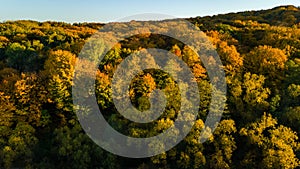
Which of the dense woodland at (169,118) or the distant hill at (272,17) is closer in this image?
the dense woodland at (169,118)

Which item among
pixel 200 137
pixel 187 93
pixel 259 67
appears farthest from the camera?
pixel 259 67

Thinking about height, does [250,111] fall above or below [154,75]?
below

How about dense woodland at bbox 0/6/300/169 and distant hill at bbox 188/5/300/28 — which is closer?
dense woodland at bbox 0/6/300/169

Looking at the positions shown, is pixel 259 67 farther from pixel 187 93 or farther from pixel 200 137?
pixel 200 137

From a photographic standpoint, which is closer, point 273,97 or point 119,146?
point 119,146

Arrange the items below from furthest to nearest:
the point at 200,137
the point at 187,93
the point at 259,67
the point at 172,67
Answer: the point at 259,67, the point at 172,67, the point at 187,93, the point at 200,137

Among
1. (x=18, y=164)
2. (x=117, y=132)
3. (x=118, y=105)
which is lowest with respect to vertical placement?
(x=18, y=164)

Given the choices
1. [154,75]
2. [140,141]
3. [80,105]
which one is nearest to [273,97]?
[154,75]

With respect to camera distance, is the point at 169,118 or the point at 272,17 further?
the point at 272,17

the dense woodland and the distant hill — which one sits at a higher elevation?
the distant hill

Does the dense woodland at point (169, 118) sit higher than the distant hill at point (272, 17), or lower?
lower

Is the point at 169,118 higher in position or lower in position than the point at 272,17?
lower
